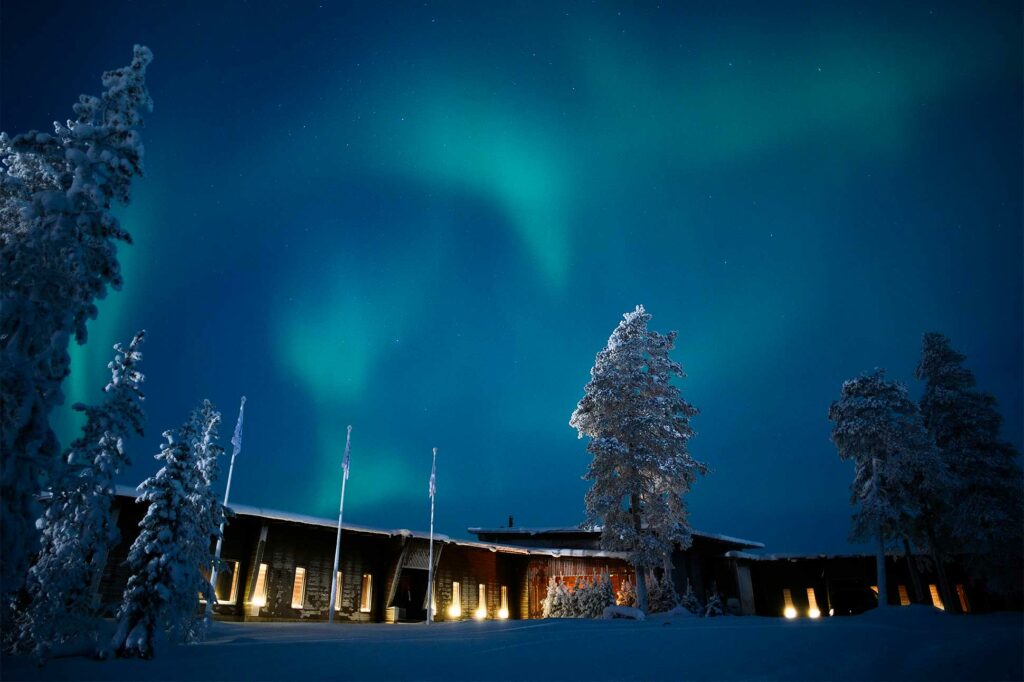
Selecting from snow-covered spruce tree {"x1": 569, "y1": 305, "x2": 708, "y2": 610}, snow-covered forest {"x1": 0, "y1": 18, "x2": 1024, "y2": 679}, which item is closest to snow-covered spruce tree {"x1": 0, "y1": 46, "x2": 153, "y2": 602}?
snow-covered forest {"x1": 0, "y1": 18, "x2": 1024, "y2": 679}

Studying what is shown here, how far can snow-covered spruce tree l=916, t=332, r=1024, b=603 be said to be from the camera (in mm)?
22734

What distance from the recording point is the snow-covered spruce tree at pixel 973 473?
22.7 m

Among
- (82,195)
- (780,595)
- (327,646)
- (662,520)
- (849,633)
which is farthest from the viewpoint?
(780,595)

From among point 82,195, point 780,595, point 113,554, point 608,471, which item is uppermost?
point 82,195

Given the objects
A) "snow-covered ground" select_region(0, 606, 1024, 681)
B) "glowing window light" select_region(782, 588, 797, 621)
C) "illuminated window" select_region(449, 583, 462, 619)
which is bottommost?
"glowing window light" select_region(782, 588, 797, 621)

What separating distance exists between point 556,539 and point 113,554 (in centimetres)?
2508

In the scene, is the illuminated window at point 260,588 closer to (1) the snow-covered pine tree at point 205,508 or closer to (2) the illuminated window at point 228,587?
(2) the illuminated window at point 228,587

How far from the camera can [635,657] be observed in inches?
382

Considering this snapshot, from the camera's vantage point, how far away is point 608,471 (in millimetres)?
24172

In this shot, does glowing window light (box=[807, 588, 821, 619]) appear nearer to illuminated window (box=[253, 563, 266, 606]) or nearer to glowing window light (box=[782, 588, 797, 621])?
glowing window light (box=[782, 588, 797, 621])

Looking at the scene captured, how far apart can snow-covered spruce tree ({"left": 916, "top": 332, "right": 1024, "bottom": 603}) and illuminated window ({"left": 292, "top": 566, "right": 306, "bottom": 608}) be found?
28.9 metres

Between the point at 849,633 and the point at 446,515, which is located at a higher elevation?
the point at 446,515

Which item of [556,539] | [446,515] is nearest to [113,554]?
[556,539]

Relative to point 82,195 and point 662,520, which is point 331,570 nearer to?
point 662,520
